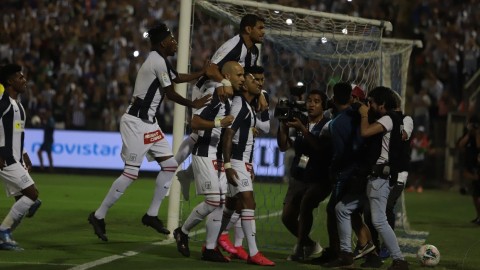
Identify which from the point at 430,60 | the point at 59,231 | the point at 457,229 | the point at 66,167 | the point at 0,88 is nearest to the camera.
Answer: the point at 0,88

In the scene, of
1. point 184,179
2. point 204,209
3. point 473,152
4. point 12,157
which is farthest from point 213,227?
point 473,152

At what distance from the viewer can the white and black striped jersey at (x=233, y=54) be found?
774 centimetres

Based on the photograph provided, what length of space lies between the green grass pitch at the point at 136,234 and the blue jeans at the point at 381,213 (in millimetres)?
633

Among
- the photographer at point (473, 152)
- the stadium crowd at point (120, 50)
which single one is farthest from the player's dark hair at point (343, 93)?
the stadium crowd at point (120, 50)

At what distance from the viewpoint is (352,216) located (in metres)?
7.53

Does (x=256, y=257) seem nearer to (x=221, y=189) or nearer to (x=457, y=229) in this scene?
(x=221, y=189)

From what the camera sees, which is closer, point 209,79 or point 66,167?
point 209,79

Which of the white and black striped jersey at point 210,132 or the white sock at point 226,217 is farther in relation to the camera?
the white sock at point 226,217

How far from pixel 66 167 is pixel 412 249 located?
13827mm

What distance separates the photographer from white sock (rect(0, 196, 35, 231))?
→ 24.5 ft

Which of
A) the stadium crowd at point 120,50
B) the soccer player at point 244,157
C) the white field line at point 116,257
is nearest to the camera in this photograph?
the white field line at point 116,257

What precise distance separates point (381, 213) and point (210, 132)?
74.5 inches

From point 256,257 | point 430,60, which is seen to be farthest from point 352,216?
point 430,60

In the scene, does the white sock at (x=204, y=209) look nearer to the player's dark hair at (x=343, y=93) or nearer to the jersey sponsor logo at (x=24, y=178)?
the player's dark hair at (x=343, y=93)
